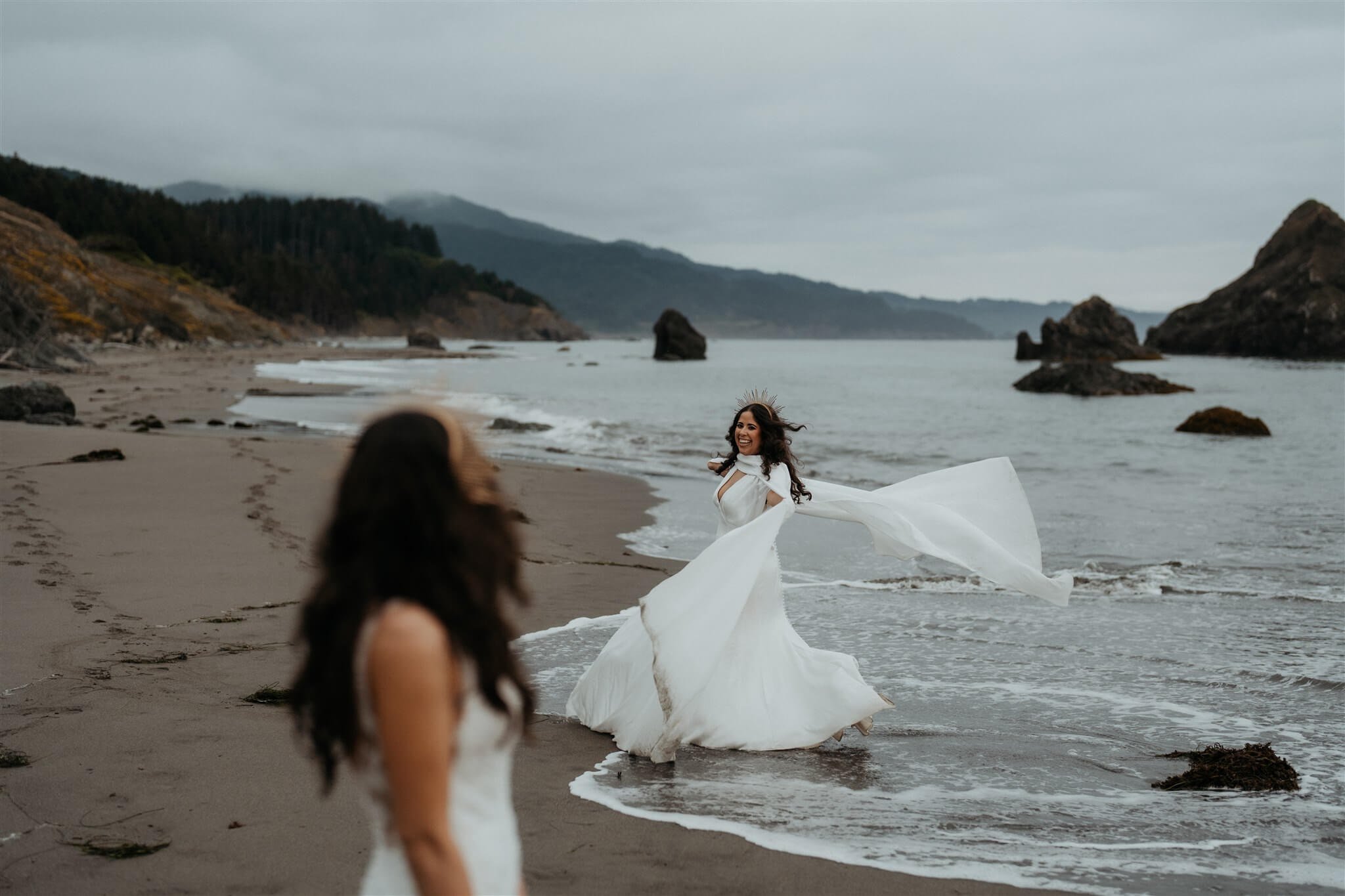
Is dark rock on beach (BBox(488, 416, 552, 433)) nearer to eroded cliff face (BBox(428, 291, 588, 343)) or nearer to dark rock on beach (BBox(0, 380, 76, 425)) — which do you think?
dark rock on beach (BBox(0, 380, 76, 425))

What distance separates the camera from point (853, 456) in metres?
24.7

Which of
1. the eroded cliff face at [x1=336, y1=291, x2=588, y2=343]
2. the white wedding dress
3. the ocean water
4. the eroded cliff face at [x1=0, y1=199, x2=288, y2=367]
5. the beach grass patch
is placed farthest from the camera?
the eroded cliff face at [x1=336, y1=291, x2=588, y2=343]

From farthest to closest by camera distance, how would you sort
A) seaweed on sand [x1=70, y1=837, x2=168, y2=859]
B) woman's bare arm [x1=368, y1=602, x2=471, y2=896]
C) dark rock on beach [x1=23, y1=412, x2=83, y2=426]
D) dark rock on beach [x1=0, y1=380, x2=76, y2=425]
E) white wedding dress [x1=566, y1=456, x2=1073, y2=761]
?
1. dark rock on beach [x1=0, y1=380, x2=76, y2=425]
2. dark rock on beach [x1=23, y1=412, x2=83, y2=426]
3. white wedding dress [x1=566, y1=456, x2=1073, y2=761]
4. seaweed on sand [x1=70, y1=837, x2=168, y2=859]
5. woman's bare arm [x1=368, y1=602, x2=471, y2=896]

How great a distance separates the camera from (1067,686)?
7.41 metres

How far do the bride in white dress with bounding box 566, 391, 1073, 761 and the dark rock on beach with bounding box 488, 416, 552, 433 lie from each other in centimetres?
1949

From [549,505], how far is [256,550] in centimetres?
513

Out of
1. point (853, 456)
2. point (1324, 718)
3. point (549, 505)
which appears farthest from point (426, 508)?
point (853, 456)

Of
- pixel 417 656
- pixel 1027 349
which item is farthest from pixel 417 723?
pixel 1027 349

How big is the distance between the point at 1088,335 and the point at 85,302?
70.6m

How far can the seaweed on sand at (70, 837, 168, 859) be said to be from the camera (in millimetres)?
4000

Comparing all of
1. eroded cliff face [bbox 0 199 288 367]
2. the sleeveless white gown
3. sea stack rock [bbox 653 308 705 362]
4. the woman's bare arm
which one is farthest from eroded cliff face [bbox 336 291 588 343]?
the woman's bare arm

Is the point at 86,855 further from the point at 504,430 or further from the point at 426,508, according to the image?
the point at 504,430

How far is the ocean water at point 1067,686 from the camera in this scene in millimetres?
4641

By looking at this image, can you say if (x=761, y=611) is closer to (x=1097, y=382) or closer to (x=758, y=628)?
(x=758, y=628)
